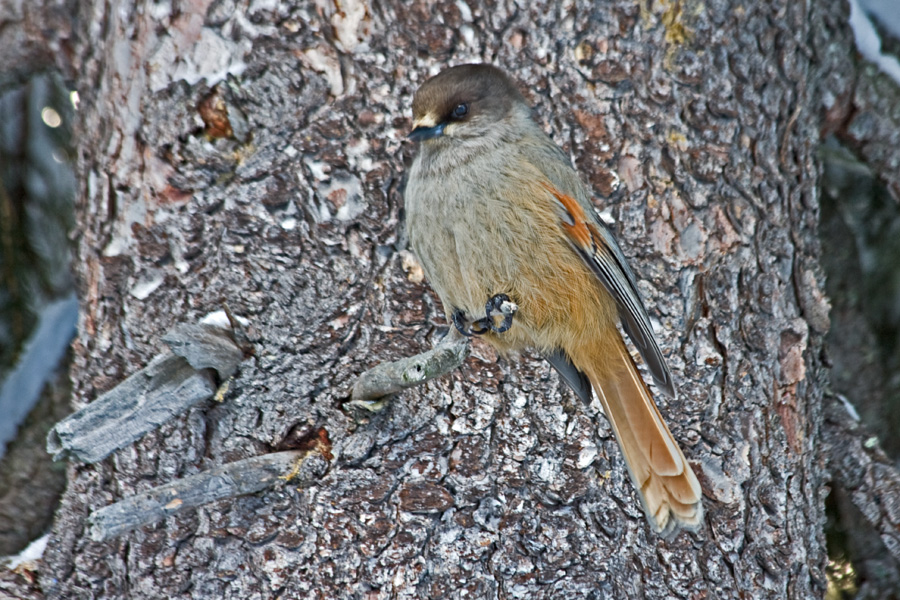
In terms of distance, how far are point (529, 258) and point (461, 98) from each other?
62cm

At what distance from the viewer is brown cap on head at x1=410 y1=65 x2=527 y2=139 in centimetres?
248

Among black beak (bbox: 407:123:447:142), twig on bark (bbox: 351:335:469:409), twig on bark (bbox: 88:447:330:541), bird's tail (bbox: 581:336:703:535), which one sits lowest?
bird's tail (bbox: 581:336:703:535)

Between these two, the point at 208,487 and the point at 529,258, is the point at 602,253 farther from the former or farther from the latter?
the point at 208,487

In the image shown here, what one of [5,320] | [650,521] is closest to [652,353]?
[650,521]

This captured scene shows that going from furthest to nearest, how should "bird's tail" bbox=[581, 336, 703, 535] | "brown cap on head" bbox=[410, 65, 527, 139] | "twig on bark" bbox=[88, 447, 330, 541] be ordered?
"brown cap on head" bbox=[410, 65, 527, 139] < "bird's tail" bbox=[581, 336, 703, 535] < "twig on bark" bbox=[88, 447, 330, 541]

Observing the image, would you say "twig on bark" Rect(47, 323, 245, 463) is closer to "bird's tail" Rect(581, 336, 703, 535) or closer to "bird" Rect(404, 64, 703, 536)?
"bird" Rect(404, 64, 703, 536)

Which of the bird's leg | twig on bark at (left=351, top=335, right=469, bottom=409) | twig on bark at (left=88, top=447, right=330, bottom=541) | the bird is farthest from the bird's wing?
twig on bark at (left=88, top=447, right=330, bottom=541)

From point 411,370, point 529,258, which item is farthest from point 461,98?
point 411,370

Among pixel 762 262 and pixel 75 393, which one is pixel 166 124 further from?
pixel 762 262

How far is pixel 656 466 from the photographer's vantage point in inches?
93.8

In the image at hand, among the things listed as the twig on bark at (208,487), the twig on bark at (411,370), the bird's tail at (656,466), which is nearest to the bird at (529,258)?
the bird's tail at (656,466)

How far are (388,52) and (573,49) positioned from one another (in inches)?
26.8

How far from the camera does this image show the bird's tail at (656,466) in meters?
2.37

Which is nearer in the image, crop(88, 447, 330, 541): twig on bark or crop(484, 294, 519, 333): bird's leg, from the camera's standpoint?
crop(88, 447, 330, 541): twig on bark
